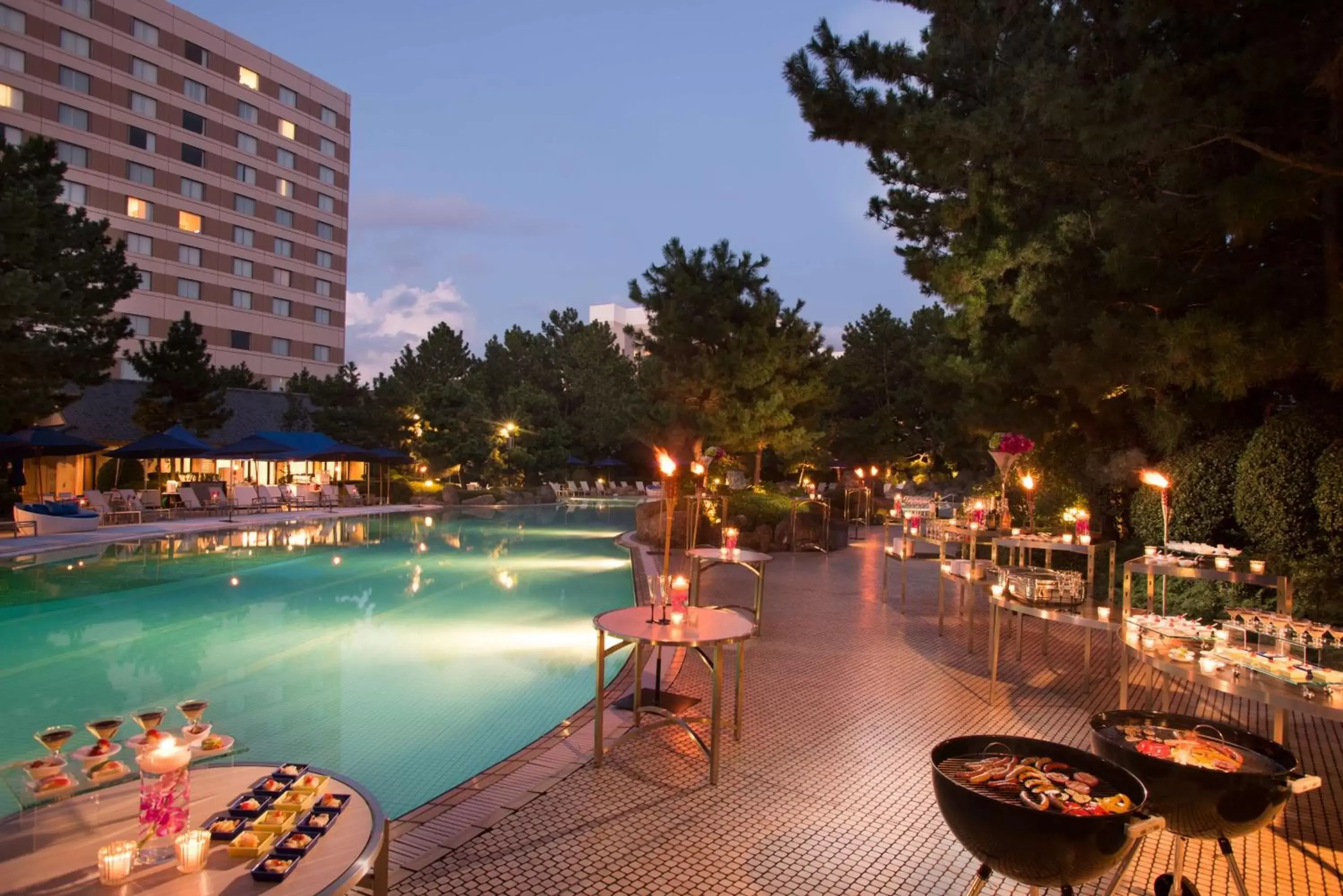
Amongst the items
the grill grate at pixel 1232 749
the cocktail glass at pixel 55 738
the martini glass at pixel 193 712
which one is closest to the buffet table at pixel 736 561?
the grill grate at pixel 1232 749

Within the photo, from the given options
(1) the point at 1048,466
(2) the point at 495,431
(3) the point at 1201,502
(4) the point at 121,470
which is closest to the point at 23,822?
(3) the point at 1201,502

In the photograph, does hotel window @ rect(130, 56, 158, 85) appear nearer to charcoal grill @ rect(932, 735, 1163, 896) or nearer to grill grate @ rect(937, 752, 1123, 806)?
grill grate @ rect(937, 752, 1123, 806)

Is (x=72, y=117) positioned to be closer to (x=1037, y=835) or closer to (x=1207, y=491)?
(x=1207, y=491)

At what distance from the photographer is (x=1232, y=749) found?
8.42 ft

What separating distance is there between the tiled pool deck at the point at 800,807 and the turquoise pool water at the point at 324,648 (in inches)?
36.8

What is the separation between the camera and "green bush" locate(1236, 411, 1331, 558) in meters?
6.75

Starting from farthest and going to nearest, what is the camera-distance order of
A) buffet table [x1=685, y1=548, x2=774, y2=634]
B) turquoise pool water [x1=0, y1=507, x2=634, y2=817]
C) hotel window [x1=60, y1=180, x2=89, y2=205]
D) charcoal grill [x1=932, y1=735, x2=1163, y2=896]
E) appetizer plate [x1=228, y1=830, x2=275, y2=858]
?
hotel window [x1=60, y1=180, x2=89, y2=205] < buffet table [x1=685, y1=548, x2=774, y2=634] < turquoise pool water [x1=0, y1=507, x2=634, y2=817] < charcoal grill [x1=932, y1=735, x2=1163, y2=896] < appetizer plate [x1=228, y1=830, x2=275, y2=858]

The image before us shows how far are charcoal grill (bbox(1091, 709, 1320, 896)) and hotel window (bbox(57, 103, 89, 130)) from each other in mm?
42837

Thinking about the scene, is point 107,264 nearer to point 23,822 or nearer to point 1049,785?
point 23,822

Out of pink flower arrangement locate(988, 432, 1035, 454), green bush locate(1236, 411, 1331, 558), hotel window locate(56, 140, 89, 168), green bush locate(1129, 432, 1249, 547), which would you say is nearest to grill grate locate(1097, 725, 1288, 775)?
pink flower arrangement locate(988, 432, 1035, 454)

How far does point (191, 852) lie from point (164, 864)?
9 cm

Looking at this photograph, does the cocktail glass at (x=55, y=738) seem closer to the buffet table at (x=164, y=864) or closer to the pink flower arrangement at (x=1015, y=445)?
the buffet table at (x=164, y=864)

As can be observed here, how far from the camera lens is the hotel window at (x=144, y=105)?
115 feet

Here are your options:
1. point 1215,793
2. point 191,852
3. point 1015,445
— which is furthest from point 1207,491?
point 191,852
